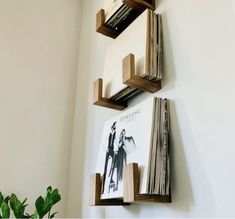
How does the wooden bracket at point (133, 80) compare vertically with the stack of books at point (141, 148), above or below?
above

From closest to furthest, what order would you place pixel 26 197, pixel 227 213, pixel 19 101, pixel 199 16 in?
1. pixel 227 213
2. pixel 199 16
3. pixel 26 197
4. pixel 19 101

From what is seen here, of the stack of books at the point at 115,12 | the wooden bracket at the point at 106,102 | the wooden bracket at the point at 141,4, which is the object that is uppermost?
the stack of books at the point at 115,12

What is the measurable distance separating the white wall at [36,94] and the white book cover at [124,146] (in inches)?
15.5

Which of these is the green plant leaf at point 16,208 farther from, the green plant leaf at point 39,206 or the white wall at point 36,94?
the white wall at point 36,94

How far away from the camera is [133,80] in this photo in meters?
0.95

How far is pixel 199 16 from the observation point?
90 cm

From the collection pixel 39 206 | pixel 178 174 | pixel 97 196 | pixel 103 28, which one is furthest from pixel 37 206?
Result: pixel 103 28

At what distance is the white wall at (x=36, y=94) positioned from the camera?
53.0 inches

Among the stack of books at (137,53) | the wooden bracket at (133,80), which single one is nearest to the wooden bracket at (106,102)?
the stack of books at (137,53)

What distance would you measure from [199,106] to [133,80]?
230 mm

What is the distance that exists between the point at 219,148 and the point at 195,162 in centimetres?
8

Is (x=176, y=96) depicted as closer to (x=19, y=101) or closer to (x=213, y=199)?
(x=213, y=199)

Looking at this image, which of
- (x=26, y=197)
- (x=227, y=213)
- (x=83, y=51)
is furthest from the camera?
(x=83, y=51)

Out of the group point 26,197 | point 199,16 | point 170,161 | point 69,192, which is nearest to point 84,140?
point 69,192
